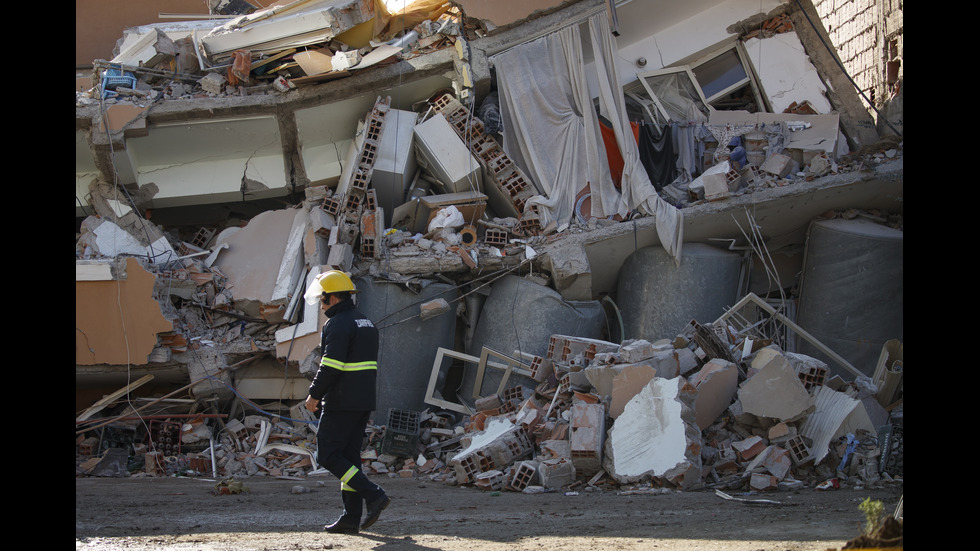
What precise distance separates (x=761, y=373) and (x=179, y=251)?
23.1 feet

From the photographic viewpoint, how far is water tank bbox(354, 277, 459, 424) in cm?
938

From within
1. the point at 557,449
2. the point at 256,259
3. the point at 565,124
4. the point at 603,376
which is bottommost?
the point at 557,449

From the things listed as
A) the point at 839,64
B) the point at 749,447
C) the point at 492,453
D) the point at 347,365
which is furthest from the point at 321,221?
the point at 839,64

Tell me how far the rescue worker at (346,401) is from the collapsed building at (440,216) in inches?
128

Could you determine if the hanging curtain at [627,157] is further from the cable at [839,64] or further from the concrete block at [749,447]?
the concrete block at [749,447]

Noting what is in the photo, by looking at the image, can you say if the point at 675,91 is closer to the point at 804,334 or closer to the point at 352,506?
the point at 804,334

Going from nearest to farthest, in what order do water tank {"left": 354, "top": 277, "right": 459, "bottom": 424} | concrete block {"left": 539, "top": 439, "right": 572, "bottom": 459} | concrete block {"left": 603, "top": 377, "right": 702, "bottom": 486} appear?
concrete block {"left": 603, "top": 377, "right": 702, "bottom": 486} < concrete block {"left": 539, "top": 439, "right": 572, "bottom": 459} < water tank {"left": 354, "top": 277, "right": 459, "bottom": 424}

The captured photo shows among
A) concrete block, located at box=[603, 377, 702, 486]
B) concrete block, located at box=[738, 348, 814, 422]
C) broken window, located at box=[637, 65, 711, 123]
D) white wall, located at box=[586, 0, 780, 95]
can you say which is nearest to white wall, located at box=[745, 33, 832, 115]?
white wall, located at box=[586, 0, 780, 95]

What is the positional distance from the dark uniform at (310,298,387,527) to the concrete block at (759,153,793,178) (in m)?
7.30

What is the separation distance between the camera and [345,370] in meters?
4.60

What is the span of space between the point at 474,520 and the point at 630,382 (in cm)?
224

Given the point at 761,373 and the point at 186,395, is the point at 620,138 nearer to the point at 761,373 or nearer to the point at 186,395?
the point at 761,373

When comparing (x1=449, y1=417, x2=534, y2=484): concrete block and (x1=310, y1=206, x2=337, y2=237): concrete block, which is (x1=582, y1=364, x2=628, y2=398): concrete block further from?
(x1=310, y1=206, x2=337, y2=237): concrete block
